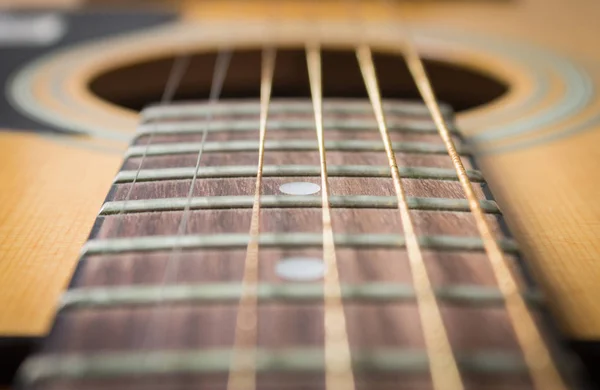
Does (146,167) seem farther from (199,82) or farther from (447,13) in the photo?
(447,13)

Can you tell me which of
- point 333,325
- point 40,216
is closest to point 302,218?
point 333,325

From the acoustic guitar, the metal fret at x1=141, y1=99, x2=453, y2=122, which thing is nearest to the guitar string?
the acoustic guitar

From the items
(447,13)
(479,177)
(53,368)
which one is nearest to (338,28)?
(447,13)

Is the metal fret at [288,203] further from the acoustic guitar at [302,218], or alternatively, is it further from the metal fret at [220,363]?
the metal fret at [220,363]

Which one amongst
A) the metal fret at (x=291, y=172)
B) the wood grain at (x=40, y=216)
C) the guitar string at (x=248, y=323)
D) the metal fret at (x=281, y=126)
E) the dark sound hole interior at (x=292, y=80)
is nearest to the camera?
the guitar string at (x=248, y=323)

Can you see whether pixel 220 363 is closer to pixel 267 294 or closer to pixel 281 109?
pixel 267 294

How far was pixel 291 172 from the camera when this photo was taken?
584mm

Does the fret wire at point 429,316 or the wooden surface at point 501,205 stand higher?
the wooden surface at point 501,205

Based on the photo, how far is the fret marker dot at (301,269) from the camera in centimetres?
43

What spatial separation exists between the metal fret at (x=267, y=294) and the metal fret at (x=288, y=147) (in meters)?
0.24

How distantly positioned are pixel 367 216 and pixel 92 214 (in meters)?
0.23

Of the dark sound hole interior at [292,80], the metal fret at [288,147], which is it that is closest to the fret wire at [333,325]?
the metal fret at [288,147]

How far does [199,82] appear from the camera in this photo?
108 cm

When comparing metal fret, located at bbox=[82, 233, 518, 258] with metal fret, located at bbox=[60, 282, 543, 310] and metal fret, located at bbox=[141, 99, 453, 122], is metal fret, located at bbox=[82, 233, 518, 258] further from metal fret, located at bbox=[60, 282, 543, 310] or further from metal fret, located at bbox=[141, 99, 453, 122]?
metal fret, located at bbox=[141, 99, 453, 122]
